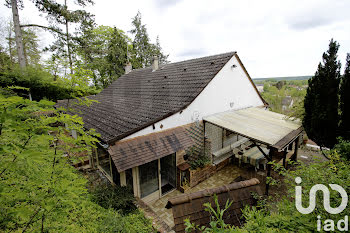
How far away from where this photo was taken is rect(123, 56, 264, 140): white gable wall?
9.35 m

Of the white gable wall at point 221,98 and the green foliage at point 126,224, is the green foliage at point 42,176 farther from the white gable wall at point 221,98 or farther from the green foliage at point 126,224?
the white gable wall at point 221,98

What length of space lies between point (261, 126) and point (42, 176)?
11167 mm

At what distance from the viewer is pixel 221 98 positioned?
12414 mm

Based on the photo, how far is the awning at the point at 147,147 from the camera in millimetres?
6695

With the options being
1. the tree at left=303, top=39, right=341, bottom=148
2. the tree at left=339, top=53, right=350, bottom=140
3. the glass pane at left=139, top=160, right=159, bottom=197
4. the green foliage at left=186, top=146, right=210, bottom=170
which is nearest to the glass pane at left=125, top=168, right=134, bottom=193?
the glass pane at left=139, top=160, right=159, bottom=197

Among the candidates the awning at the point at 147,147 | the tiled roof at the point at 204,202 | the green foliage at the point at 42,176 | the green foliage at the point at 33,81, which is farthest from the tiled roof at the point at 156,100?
the green foliage at the point at 33,81

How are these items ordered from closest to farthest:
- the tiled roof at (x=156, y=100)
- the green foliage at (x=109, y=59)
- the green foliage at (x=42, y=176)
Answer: the green foliage at (x=42, y=176)
the tiled roof at (x=156, y=100)
the green foliage at (x=109, y=59)

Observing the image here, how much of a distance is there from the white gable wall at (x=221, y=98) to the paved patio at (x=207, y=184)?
389 cm

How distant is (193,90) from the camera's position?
10703mm

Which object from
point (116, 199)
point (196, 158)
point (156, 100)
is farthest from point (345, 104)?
point (116, 199)

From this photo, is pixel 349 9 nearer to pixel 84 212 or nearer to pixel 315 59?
pixel 315 59

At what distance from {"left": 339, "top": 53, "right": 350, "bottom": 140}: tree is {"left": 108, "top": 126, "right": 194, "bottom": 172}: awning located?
778 centimetres

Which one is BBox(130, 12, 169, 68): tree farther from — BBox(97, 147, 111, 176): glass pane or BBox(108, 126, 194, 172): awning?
BBox(108, 126, 194, 172): awning

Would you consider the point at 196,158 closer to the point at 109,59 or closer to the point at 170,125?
the point at 170,125
